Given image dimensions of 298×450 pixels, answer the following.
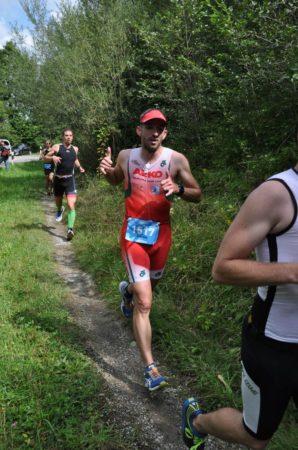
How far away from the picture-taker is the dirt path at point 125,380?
9.35ft

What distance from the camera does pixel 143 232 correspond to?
11.9 ft

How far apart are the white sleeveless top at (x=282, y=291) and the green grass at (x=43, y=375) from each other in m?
1.56

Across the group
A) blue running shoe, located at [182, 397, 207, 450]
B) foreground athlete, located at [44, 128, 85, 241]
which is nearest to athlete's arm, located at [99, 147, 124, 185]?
blue running shoe, located at [182, 397, 207, 450]

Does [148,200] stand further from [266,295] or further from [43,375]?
[266,295]

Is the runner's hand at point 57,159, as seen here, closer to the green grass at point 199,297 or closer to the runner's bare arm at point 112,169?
the green grass at point 199,297

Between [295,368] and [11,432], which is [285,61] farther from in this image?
[11,432]

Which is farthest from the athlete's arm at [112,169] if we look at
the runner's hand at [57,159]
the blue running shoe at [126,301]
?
the runner's hand at [57,159]

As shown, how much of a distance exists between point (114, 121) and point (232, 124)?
6.36 metres

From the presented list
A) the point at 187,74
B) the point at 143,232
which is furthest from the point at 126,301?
the point at 187,74

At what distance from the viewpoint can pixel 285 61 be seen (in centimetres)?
454

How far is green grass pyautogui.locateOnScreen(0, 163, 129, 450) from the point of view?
2.76 metres

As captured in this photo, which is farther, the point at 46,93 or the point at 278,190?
the point at 46,93

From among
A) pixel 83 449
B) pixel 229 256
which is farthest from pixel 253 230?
pixel 83 449

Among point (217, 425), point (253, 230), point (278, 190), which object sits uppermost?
point (278, 190)
